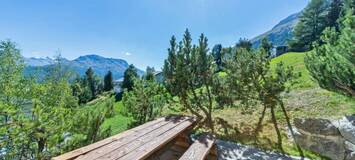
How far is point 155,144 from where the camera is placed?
111 inches

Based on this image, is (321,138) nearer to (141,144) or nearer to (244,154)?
(244,154)

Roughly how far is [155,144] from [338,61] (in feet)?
14.8

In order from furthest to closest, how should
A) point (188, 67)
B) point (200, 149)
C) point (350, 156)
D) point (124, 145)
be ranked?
point (188, 67)
point (350, 156)
point (200, 149)
point (124, 145)

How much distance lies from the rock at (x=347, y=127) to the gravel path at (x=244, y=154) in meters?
1.18

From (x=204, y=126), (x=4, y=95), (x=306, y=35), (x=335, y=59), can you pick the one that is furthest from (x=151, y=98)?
(x=306, y=35)

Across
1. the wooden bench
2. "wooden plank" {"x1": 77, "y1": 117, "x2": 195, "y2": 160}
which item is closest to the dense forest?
the wooden bench

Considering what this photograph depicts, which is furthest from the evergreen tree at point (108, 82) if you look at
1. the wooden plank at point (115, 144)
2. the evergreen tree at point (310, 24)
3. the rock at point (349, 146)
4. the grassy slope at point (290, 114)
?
the wooden plank at point (115, 144)

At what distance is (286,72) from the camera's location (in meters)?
7.29

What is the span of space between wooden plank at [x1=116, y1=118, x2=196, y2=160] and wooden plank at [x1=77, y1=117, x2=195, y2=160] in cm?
7

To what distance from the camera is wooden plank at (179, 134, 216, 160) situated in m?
2.95

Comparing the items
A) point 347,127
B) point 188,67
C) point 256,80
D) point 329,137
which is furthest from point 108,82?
point 347,127

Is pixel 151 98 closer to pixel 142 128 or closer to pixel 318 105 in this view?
pixel 142 128

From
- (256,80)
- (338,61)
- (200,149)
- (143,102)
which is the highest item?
(338,61)

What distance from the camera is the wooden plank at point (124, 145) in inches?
88.2
